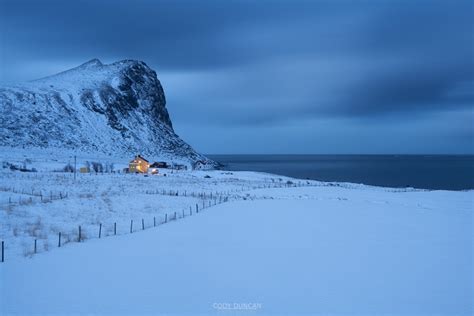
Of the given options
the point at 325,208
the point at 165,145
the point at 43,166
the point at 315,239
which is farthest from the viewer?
the point at 165,145

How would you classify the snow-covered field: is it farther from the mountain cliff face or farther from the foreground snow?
the mountain cliff face

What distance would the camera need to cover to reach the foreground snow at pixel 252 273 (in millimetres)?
8344

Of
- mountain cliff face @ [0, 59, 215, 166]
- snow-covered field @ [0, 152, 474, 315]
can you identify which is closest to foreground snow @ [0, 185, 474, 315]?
snow-covered field @ [0, 152, 474, 315]

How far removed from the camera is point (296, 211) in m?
23.8

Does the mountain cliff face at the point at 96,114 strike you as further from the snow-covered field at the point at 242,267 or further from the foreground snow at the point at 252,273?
the foreground snow at the point at 252,273

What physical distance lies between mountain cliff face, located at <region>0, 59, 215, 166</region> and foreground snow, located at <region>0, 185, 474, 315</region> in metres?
95.8

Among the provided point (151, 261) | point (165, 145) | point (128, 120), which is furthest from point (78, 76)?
point (151, 261)

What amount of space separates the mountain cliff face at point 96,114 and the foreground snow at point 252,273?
9580 cm

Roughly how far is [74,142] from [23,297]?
108 m

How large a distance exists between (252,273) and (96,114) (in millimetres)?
134308

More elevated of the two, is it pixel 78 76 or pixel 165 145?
pixel 78 76

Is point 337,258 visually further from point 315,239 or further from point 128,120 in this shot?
point 128,120

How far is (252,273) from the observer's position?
34.3 feet

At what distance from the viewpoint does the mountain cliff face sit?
105 metres
